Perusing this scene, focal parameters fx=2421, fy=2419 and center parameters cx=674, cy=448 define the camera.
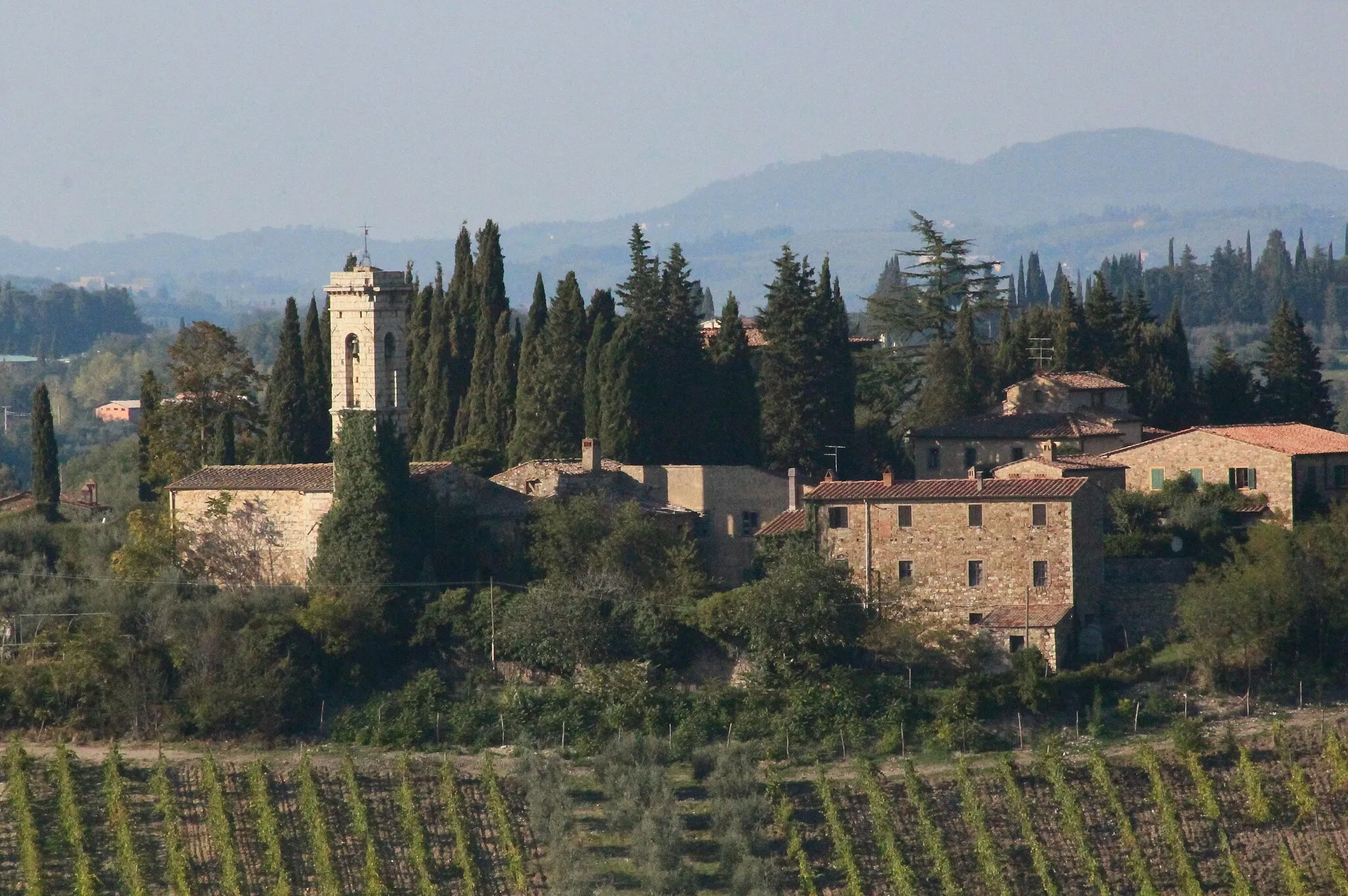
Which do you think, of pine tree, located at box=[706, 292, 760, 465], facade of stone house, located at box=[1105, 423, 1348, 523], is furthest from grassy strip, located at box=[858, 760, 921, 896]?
pine tree, located at box=[706, 292, 760, 465]

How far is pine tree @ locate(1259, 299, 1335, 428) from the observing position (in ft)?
184

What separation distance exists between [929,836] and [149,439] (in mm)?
23519

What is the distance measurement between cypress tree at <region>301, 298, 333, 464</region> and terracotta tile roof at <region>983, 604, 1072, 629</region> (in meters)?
16.6

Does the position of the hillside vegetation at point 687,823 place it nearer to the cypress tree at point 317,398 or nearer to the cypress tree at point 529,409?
the cypress tree at point 529,409

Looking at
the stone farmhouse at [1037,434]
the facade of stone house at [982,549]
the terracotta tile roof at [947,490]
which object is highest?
the stone farmhouse at [1037,434]

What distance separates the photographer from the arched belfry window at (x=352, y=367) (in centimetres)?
4569

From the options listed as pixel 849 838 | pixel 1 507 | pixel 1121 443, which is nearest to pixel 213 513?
pixel 1 507

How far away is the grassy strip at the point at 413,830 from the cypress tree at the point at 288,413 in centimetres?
1491

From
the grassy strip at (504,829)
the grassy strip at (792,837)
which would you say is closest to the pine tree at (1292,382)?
the grassy strip at (792,837)

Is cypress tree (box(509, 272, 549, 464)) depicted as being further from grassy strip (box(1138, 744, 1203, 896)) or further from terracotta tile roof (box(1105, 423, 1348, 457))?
grassy strip (box(1138, 744, 1203, 896))

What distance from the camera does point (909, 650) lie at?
41.4 meters

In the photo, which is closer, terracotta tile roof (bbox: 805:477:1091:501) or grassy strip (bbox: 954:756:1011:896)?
grassy strip (bbox: 954:756:1011:896)

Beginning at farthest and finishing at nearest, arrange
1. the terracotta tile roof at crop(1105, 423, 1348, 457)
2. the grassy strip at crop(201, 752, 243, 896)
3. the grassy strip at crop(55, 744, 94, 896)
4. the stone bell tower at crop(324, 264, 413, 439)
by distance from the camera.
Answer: the terracotta tile roof at crop(1105, 423, 1348, 457)
the stone bell tower at crop(324, 264, 413, 439)
the grassy strip at crop(201, 752, 243, 896)
the grassy strip at crop(55, 744, 94, 896)

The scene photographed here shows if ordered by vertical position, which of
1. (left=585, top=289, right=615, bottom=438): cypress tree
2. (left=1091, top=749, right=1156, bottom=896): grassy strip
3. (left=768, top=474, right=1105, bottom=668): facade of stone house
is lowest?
(left=1091, top=749, right=1156, bottom=896): grassy strip
